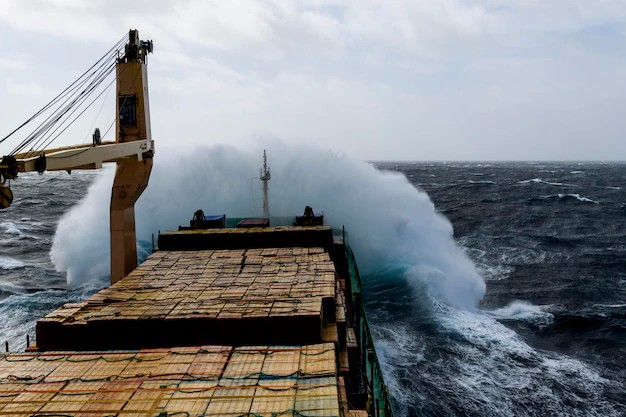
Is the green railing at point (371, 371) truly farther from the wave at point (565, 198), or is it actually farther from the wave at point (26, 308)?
the wave at point (565, 198)

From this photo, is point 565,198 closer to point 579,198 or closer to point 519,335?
point 579,198

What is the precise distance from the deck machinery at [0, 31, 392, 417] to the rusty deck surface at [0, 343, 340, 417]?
3 centimetres

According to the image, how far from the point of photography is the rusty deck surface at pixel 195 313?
1285 centimetres

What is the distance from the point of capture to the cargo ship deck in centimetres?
841

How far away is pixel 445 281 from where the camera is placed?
116ft

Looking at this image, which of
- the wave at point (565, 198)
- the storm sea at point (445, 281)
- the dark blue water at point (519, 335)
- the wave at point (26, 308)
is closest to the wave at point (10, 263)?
the storm sea at point (445, 281)

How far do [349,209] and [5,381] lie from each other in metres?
40.0

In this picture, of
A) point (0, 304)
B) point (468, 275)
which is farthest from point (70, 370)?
point (468, 275)

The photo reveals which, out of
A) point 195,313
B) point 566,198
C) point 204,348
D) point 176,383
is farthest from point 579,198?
point 176,383

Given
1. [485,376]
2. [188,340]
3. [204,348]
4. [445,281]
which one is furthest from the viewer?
[445,281]

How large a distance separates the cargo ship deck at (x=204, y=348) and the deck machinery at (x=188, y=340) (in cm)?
3

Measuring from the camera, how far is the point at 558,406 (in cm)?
1923

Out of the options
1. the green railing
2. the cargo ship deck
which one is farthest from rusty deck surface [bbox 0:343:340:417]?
the green railing

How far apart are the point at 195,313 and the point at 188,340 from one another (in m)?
0.73
